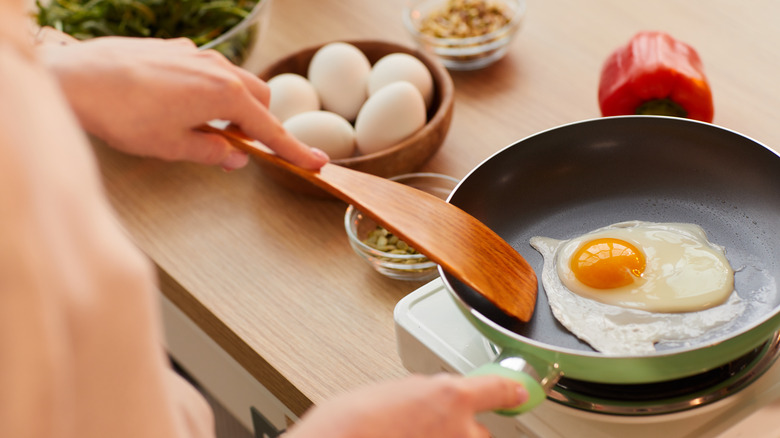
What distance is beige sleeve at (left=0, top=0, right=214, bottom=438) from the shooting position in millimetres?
346

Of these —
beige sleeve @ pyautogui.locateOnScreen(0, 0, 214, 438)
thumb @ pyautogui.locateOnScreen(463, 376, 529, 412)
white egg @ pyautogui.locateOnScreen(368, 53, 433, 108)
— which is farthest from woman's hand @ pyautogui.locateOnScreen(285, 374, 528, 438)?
white egg @ pyautogui.locateOnScreen(368, 53, 433, 108)

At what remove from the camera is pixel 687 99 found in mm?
1041

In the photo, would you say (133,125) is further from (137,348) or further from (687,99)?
(687,99)

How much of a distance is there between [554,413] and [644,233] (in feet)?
0.81

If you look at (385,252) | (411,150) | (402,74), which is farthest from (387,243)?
(402,74)

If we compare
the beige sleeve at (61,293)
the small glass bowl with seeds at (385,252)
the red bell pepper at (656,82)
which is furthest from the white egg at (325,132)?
the beige sleeve at (61,293)

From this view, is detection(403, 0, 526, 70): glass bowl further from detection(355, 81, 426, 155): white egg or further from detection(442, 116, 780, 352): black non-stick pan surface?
detection(442, 116, 780, 352): black non-stick pan surface

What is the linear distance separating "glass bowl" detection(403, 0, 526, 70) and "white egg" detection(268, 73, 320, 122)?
247 millimetres

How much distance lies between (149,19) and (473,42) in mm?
557

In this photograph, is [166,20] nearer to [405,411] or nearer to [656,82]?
[656,82]

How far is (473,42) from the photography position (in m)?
1.25

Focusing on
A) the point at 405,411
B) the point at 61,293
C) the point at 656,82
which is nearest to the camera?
the point at 61,293

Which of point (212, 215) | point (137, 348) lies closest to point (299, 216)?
point (212, 215)

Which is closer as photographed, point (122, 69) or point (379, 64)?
point (122, 69)
